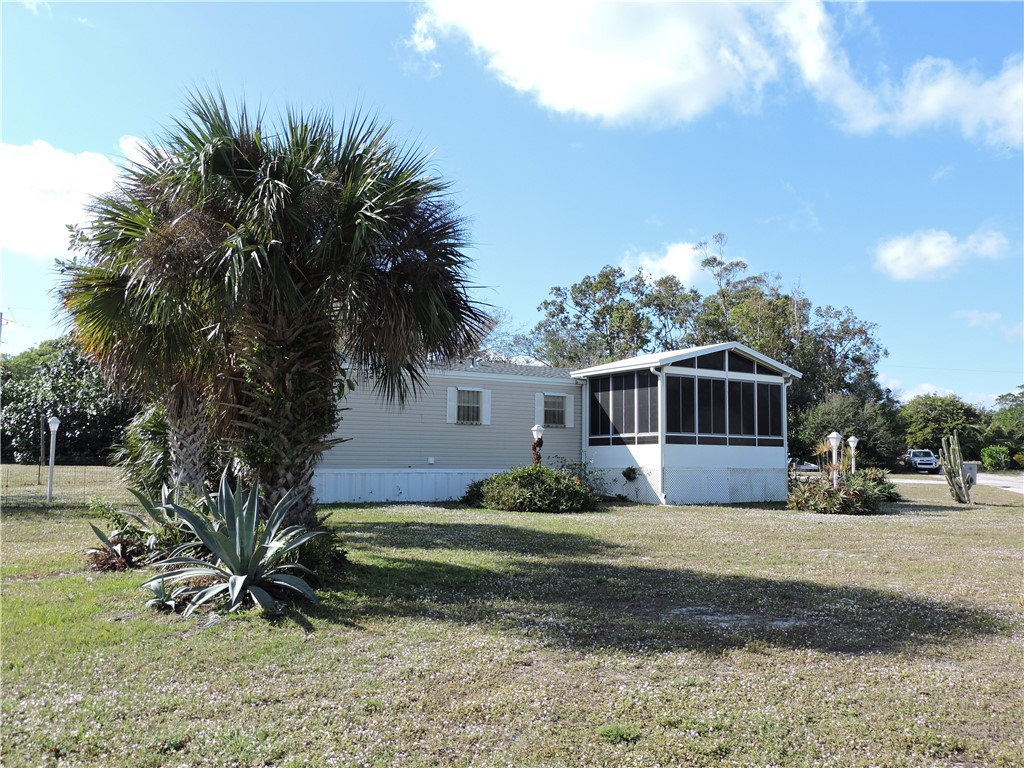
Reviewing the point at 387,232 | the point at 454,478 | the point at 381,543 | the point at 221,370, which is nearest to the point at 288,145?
the point at 387,232

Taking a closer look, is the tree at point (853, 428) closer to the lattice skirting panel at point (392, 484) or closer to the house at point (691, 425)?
the house at point (691, 425)

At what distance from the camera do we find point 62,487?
19766 mm

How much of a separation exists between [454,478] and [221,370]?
12640 millimetres

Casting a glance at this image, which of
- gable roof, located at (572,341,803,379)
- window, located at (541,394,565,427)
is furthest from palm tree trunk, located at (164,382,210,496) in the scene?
window, located at (541,394,565,427)

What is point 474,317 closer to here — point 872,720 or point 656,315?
point 872,720

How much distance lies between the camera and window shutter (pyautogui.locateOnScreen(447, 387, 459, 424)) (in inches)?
813

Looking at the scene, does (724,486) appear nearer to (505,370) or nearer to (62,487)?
(505,370)

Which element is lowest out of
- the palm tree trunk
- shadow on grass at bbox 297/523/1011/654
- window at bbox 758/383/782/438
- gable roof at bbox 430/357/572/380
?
shadow on grass at bbox 297/523/1011/654

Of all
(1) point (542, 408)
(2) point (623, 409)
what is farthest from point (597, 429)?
(1) point (542, 408)

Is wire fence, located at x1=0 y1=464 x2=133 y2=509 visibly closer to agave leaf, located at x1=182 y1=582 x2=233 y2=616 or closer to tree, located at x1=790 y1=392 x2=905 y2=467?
agave leaf, located at x1=182 y1=582 x2=233 y2=616

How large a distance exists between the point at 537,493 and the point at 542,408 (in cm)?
506

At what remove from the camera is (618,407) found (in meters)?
21.5

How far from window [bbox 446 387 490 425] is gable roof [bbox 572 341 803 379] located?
316 cm

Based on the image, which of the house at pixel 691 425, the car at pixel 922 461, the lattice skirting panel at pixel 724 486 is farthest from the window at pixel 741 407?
the car at pixel 922 461
